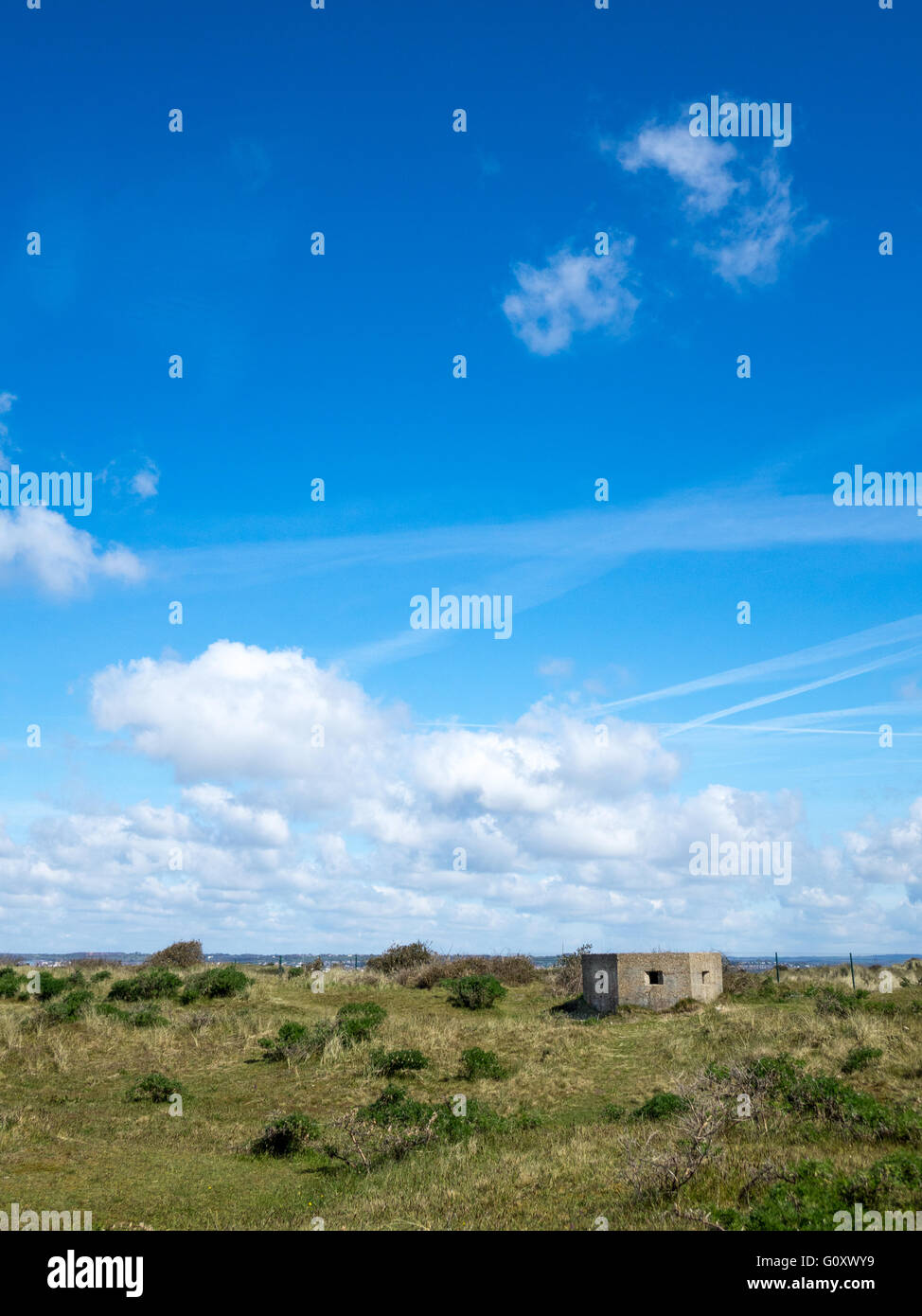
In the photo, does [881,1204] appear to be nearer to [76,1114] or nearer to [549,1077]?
[549,1077]

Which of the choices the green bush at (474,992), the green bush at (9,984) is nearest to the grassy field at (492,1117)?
the green bush at (474,992)

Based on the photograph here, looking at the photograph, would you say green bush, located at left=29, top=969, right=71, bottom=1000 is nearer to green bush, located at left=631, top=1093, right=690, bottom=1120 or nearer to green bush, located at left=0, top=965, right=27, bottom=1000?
green bush, located at left=0, top=965, right=27, bottom=1000

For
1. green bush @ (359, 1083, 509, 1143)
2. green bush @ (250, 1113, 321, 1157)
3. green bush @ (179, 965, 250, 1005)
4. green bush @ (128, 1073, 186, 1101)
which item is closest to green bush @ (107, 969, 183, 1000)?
green bush @ (179, 965, 250, 1005)

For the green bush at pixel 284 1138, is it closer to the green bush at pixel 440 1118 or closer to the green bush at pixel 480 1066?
the green bush at pixel 440 1118

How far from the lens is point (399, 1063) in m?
21.6

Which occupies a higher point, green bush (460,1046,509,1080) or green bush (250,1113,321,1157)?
green bush (250,1113,321,1157)

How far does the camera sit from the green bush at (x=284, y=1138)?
15.4 meters

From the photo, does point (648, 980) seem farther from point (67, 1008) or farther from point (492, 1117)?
point (67, 1008)

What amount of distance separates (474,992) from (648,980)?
6.54 metres

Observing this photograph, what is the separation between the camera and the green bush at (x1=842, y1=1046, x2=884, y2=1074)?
1800cm

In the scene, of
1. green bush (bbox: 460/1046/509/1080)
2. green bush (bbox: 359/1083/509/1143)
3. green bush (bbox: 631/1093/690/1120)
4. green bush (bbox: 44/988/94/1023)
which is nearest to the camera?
green bush (bbox: 359/1083/509/1143)

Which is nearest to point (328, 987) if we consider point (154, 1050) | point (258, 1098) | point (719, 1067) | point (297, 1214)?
point (154, 1050)

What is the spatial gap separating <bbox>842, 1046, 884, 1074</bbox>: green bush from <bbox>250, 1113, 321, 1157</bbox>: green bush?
35.3 ft

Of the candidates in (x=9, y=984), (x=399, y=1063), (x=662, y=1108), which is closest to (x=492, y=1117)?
(x=662, y=1108)
